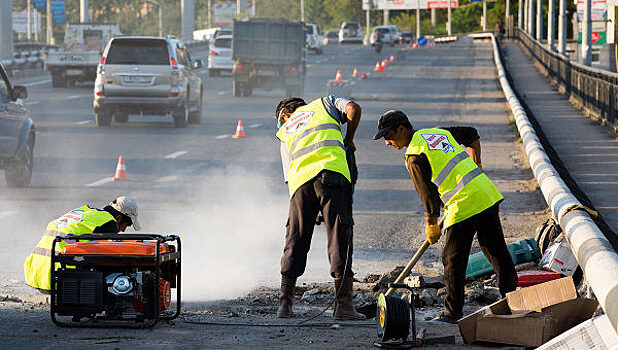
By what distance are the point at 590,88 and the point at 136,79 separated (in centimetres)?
1076

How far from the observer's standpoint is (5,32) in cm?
4947

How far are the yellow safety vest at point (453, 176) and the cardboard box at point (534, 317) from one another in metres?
0.87

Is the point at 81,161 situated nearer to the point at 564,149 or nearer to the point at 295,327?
the point at 564,149

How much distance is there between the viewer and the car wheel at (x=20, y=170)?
52.8 feet

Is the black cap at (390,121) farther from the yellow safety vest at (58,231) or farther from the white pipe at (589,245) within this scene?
the yellow safety vest at (58,231)

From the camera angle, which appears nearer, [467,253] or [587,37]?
[467,253]

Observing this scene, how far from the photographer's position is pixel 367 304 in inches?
345

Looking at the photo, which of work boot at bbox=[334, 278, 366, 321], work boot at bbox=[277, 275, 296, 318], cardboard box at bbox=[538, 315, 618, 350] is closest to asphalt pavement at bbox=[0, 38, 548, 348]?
work boot at bbox=[334, 278, 366, 321]

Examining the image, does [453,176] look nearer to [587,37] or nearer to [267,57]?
A: [267,57]

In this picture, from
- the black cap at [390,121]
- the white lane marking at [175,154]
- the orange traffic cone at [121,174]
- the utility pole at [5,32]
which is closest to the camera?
the black cap at [390,121]

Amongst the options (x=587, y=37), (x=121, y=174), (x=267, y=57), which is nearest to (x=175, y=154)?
(x=121, y=174)

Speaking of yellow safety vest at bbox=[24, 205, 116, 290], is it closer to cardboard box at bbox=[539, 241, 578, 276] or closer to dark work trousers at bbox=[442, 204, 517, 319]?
dark work trousers at bbox=[442, 204, 517, 319]

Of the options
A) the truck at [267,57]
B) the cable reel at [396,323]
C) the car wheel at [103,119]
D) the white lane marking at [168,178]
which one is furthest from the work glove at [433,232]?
the truck at [267,57]

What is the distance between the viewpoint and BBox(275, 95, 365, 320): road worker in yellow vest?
8.26 m
